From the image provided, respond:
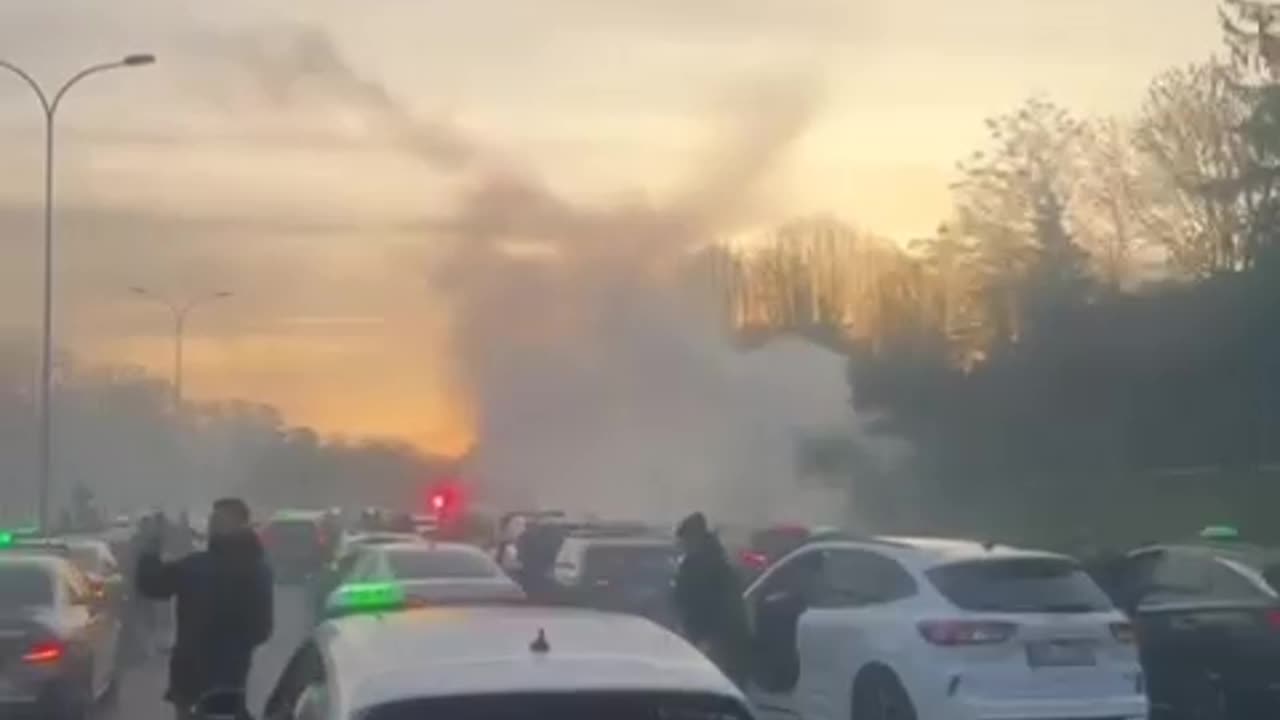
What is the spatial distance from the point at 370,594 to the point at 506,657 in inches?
475

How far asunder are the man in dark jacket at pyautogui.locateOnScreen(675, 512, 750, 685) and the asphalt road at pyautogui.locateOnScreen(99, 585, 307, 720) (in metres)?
2.84

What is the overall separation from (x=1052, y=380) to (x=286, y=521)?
54.0ft

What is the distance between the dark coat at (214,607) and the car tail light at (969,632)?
4174 mm

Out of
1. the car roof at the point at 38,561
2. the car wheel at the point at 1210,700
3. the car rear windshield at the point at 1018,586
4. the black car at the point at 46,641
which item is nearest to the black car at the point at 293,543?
the car roof at the point at 38,561

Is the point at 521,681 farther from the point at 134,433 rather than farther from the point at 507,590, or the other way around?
the point at 134,433

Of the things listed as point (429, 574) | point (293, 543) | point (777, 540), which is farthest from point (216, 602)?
point (293, 543)

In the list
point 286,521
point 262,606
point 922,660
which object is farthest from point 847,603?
point 286,521

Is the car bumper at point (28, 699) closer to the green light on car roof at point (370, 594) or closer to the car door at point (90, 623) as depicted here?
the car door at point (90, 623)

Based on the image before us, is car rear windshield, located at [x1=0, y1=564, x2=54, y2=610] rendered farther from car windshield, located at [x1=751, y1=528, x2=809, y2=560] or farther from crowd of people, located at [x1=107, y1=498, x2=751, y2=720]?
car windshield, located at [x1=751, y1=528, x2=809, y2=560]

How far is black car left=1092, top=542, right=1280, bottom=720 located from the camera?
17.8 metres

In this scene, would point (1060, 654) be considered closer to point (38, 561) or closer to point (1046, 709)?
point (1046, 709)

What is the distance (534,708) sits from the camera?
683 centimetres

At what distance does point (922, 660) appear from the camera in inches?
615

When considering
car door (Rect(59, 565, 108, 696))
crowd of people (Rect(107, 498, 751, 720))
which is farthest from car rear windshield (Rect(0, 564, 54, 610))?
crowd of people (Rect(107, 498, 751, 720))
